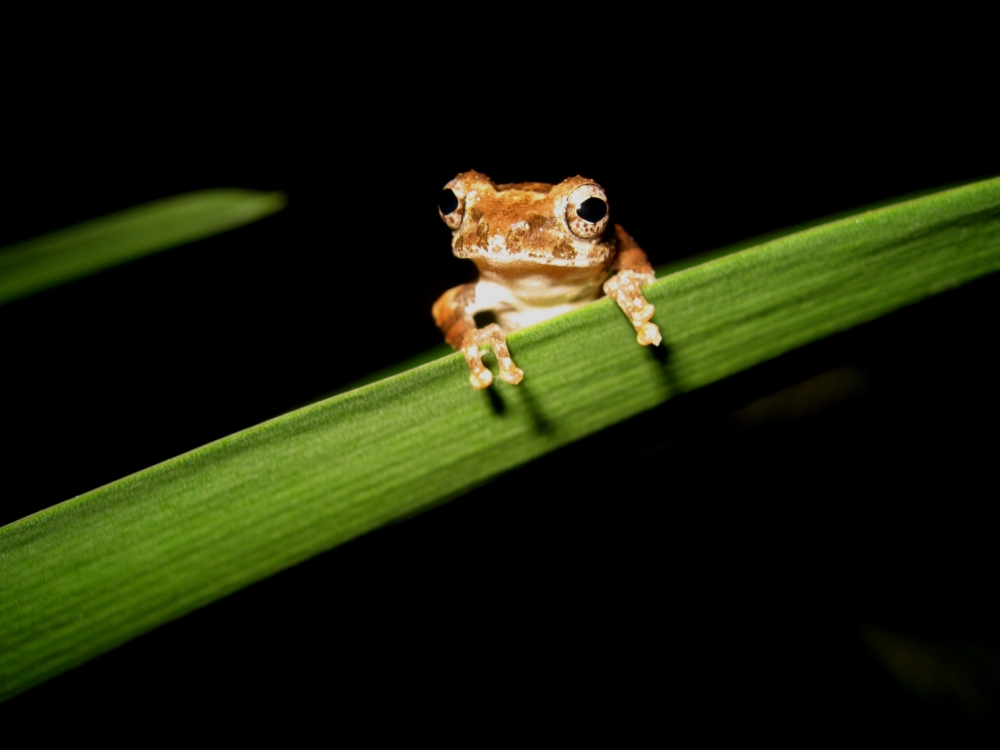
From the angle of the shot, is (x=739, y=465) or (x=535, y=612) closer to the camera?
(x=535, y=612)

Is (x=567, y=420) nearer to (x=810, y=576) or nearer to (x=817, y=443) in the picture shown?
(x=810, y=576)

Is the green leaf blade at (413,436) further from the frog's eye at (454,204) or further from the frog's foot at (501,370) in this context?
the frog's eye at (454,204)

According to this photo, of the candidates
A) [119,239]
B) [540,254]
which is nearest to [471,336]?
[540,254]

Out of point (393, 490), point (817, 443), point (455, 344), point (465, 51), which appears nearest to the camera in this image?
point (393, 490)

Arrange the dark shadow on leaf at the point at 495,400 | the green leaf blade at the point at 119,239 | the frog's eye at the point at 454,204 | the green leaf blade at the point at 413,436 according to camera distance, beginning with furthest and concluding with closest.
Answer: the frog's eye at the point at 454,204 < the green leaf blade at the point at 119,239 < the dark shadow on leaf at the point at 495,400 < the green leaf blade at the point at 413,436

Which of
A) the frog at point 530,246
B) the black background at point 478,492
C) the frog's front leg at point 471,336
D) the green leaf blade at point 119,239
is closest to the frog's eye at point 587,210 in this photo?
the frog at point 530,246

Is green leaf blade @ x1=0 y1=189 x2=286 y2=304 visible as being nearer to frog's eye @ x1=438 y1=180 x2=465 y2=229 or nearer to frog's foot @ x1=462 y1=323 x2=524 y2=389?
frog's eye @ x1=438 y1=180 x2=465 y2=229

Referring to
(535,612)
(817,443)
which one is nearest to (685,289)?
(535,612)
